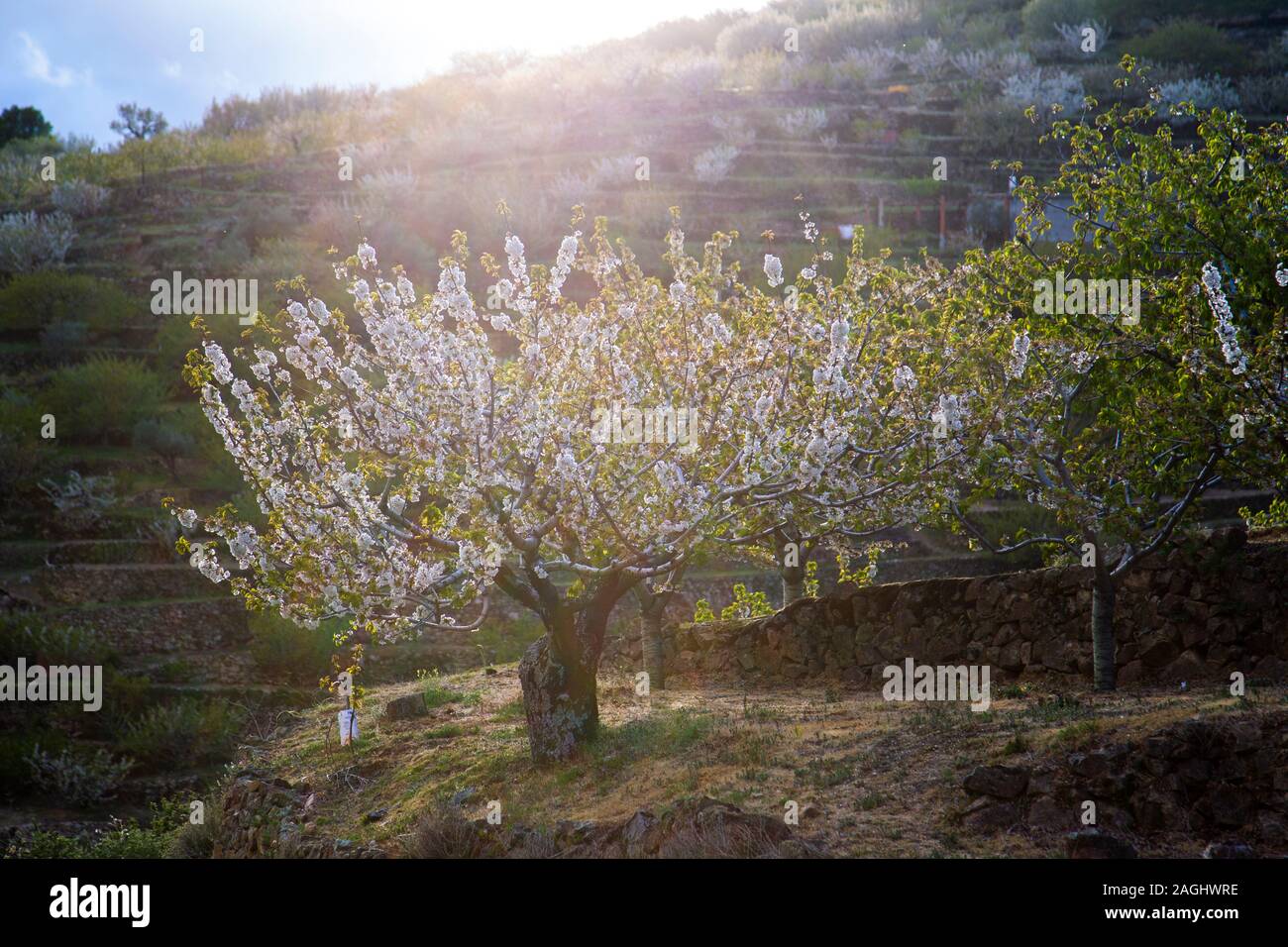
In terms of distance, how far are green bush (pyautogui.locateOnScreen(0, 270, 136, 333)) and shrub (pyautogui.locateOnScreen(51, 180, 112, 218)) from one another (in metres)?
9.48

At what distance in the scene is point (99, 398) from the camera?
35.9 metres

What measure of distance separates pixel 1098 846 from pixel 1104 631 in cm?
661

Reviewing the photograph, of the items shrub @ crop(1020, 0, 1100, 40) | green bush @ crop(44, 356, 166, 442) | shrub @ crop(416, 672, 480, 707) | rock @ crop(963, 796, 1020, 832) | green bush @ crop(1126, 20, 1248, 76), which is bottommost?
shrub @ crop(416, 672, 480, 707)

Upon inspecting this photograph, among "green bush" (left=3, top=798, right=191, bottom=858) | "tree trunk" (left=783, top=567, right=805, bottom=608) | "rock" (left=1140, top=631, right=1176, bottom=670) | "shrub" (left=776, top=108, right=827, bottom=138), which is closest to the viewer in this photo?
"green bush" (left=3, top=798, right=191, bottom=858)

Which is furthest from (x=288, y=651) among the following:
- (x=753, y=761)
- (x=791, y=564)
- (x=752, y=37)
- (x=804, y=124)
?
(x=752, y=37)

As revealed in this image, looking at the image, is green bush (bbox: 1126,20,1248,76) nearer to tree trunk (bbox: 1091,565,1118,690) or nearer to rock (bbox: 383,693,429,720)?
tree trunk (bbox: 1091,565,1118,690)

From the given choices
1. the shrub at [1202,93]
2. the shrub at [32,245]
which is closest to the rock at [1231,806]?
the shrub at [1202,93]

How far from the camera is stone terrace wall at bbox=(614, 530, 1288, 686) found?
15.1 meters

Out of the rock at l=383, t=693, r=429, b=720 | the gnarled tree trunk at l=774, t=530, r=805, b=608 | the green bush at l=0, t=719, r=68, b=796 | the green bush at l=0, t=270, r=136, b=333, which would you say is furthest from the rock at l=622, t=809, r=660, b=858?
the green bush at l=0, t=270, r=136, b=333

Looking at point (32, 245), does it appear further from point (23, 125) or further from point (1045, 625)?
point (1045, 625)

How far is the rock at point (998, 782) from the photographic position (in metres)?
10.3

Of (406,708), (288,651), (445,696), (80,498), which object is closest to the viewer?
(406,708)

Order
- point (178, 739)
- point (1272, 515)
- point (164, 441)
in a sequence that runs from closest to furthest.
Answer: point (1272, 515)
point (178, 739)
point (164, 441)
